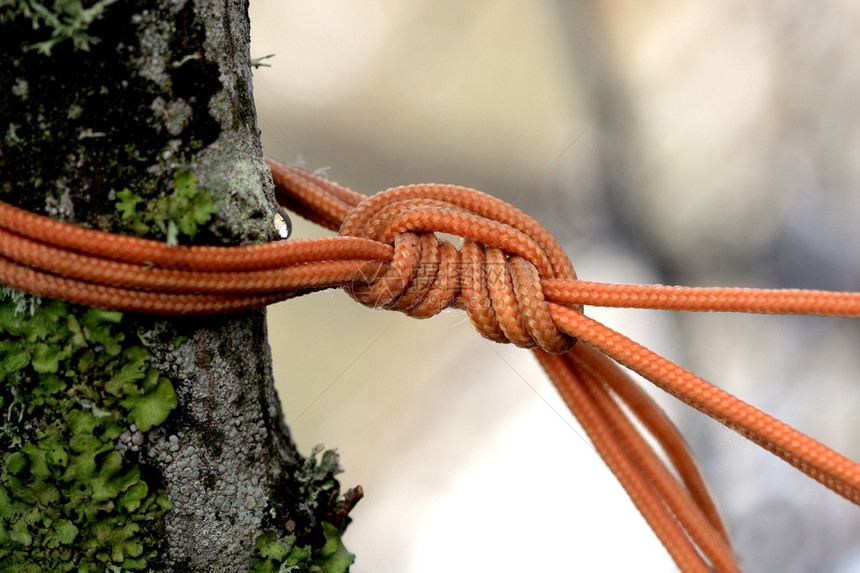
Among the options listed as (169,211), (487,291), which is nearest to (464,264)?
(487,291)

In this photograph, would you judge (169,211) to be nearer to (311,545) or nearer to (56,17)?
(56,17)

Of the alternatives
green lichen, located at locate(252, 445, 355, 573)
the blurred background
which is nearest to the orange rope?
green lichen, located at locate(252, 445, 355, 573)

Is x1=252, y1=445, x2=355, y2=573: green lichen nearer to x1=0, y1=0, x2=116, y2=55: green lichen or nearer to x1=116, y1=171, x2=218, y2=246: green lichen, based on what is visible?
x1=116, y1=171, x2=218, y2=246: green lichen

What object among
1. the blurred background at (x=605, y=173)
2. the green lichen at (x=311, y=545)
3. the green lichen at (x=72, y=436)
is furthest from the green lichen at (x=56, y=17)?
the blurred background at (x=605, y=173)

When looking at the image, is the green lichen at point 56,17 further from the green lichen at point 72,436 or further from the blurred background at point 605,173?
the blurred background at point 605,173

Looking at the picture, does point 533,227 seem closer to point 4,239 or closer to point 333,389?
point 4,239
